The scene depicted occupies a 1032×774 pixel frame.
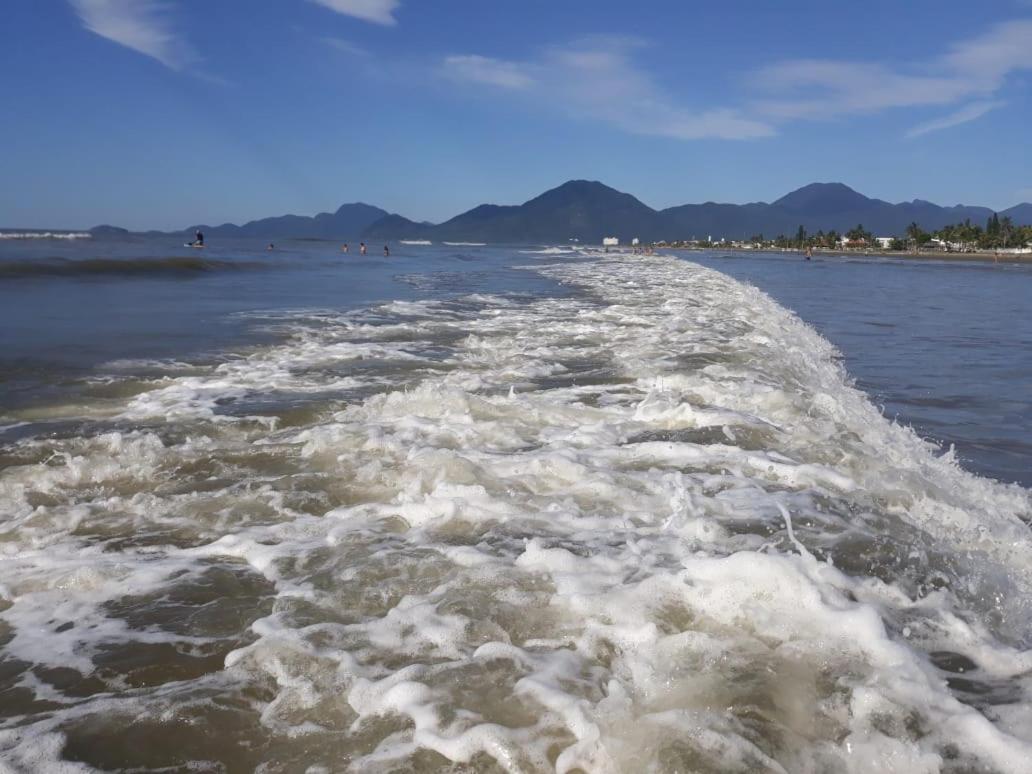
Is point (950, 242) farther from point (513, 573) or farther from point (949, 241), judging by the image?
point (513, 573)

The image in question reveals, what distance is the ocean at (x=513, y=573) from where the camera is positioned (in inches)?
89.5

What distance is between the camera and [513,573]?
3.43m

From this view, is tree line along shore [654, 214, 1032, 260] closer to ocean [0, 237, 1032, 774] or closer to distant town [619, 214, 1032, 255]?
distant town [619, 214, 1032, 255]

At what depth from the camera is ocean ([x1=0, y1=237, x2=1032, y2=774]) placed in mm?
2273

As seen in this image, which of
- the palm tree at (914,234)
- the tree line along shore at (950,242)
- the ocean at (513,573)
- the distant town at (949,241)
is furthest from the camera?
the palm tree at (914,234)

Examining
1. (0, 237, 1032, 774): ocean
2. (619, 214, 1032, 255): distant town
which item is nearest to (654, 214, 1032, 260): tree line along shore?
(619, 214, 1032, 255): distant town

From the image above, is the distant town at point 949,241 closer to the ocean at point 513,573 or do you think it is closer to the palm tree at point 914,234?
the palm tree at point 914,234

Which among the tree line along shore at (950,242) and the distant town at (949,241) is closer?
the tree line along shore at (950,242)

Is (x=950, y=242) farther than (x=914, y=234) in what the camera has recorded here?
No

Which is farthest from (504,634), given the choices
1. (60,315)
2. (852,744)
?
(60,315)

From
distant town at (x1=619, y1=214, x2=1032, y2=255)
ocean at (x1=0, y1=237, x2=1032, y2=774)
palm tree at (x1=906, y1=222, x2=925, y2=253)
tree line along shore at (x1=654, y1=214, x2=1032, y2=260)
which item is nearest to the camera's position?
ocean at (x1=0, y1=237, x2=1032, y2=774)

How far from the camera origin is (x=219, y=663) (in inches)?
106

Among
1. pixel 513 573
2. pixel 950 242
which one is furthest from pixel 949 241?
pixel 513 573

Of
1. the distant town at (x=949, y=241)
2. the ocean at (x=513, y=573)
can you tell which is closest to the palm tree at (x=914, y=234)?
the distant town at (x=949, y=241)
